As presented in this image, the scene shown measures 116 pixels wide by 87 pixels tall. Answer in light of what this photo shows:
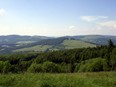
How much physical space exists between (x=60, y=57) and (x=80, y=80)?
136990 mm

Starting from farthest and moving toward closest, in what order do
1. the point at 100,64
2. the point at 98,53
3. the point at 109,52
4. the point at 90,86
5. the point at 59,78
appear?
the point at 98,53 < the point at 109,52 < the point at 100,64 < the point at 59,78 < the point at 90,86

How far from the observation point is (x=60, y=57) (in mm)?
154250

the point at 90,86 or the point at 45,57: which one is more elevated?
the point at 90,86

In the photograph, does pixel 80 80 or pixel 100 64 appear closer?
pixel 80 80

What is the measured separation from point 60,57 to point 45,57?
36.3 ft

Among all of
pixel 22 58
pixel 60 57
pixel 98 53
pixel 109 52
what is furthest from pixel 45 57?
pixel 109 52

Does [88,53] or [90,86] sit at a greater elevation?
[90,86]

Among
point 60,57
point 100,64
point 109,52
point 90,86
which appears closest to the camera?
point 90,86

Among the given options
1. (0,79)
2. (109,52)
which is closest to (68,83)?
(0,79)

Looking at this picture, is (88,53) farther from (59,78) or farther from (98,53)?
(59,78)

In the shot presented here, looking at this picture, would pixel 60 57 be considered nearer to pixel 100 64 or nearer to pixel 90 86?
pixel 100 64

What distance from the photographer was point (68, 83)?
1658 centimetres

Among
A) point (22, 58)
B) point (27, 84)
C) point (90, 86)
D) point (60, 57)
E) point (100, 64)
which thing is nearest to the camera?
point (90, 86)

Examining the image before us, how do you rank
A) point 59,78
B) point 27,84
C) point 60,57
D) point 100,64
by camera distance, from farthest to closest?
point 60,57 < point 100,64 < point 59,78 < point 27,84
